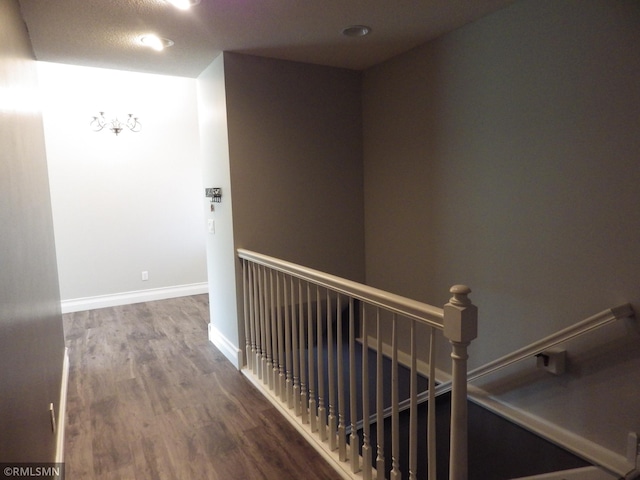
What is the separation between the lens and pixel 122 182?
210 inches

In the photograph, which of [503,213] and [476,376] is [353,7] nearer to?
[503,213]

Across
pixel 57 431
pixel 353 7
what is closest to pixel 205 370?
pixel 57 431

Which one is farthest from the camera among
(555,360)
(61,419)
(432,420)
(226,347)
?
(226,347)

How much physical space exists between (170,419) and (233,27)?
248 centimetres

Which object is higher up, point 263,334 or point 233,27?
point 233,27

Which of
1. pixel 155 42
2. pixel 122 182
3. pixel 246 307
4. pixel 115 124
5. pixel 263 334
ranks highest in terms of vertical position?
pixel 155 42

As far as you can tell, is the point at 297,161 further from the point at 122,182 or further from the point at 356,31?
the point at 122,182

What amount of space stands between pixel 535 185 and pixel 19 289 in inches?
99.3

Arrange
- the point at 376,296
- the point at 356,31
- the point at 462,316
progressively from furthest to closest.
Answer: the point at 356,31 < the point at 376,296 < the point at 462,316

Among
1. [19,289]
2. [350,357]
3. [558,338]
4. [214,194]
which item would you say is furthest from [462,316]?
[214,194]

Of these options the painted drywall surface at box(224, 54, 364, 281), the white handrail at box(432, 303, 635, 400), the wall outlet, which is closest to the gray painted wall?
the painted drywall surface at box(224, 54, 364, 281)

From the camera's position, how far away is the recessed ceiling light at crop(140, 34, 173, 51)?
8.93ft

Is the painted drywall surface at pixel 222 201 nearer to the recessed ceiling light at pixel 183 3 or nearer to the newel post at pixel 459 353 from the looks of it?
the recessed ceiling light at pixel 183 3

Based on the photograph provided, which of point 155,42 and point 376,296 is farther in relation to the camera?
point 155,42
